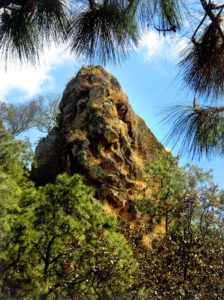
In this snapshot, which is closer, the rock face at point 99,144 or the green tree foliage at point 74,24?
the green tree foliage at point 74,24

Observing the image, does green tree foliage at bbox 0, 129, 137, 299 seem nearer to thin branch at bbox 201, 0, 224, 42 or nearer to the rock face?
thin branch at bbox 201, 0, 224, 42

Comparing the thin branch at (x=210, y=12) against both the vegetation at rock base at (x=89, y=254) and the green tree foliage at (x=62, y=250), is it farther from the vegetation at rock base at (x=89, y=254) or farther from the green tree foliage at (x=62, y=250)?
→ the green tree foliage at (x=62, y=250)

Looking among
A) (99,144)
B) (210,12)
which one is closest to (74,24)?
(210,12)

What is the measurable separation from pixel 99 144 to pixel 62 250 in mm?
4460

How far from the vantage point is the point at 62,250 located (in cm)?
427

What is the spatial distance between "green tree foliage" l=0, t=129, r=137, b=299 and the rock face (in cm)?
325

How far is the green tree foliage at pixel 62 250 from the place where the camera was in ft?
12.9

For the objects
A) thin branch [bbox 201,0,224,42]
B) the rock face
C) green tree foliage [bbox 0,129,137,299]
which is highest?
the rock face

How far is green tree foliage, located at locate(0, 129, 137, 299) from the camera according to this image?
12.9 feet

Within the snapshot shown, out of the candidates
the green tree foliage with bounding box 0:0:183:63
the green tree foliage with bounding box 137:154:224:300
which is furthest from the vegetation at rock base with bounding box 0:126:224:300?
the green tree foliage with bounding box 0:0:183:63

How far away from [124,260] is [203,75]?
279cm

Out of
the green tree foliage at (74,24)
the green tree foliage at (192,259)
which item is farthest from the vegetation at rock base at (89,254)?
the green tree foliage at (74,24)

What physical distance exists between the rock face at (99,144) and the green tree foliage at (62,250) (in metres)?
3.25

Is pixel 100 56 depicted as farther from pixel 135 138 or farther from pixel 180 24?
pixel 135 138
